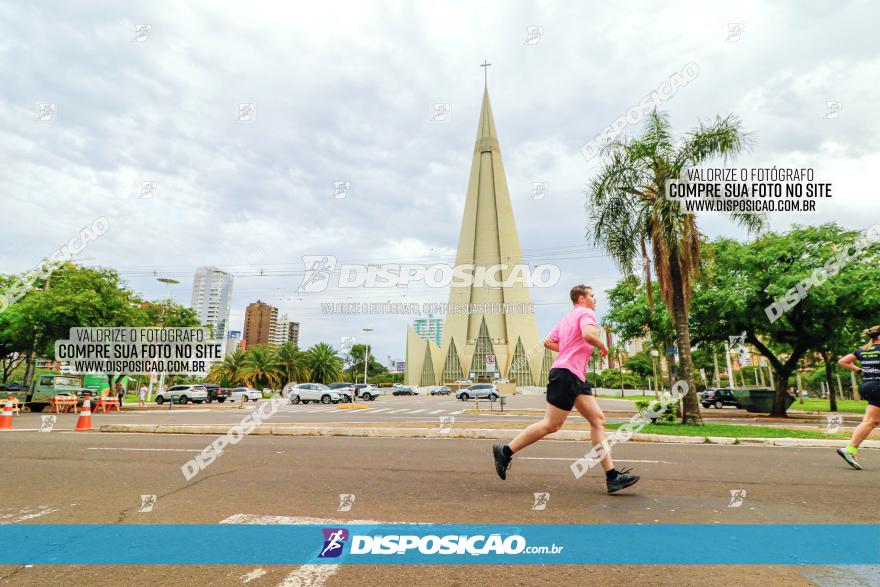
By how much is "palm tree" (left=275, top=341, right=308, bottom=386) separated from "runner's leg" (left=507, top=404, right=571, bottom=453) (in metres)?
46.6

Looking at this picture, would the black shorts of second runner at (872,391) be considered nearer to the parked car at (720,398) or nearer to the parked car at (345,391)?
the parked car at (720,398)

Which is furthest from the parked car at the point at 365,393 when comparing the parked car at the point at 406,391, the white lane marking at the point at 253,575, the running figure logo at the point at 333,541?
the white lane marking at the point at 253,575

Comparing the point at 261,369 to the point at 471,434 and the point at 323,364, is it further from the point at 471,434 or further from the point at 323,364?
the point at 471,434

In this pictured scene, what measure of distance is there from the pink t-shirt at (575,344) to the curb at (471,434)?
5.34 meters

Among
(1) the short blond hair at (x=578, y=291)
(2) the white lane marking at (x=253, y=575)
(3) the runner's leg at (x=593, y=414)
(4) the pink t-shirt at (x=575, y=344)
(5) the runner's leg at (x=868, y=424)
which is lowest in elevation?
(2) the white lane marking at (x=253, y=575)

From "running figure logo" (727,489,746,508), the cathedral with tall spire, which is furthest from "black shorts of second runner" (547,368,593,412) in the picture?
the cathedral with tall spire

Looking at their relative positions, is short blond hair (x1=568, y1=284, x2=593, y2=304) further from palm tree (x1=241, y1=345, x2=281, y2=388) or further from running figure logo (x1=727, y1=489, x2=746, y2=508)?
palm tree (x1=241, y1=345, x2=281, y2=388)

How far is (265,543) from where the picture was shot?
334 centimetres

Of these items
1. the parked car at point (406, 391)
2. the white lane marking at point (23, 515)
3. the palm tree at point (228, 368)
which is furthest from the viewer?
the parked car at point (406, 391)

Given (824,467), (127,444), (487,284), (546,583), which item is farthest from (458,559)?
(487,284)

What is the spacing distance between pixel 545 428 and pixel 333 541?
8.20 ft

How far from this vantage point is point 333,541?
3361 mm

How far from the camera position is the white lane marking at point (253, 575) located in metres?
2.77

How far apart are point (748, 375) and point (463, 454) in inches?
3385
